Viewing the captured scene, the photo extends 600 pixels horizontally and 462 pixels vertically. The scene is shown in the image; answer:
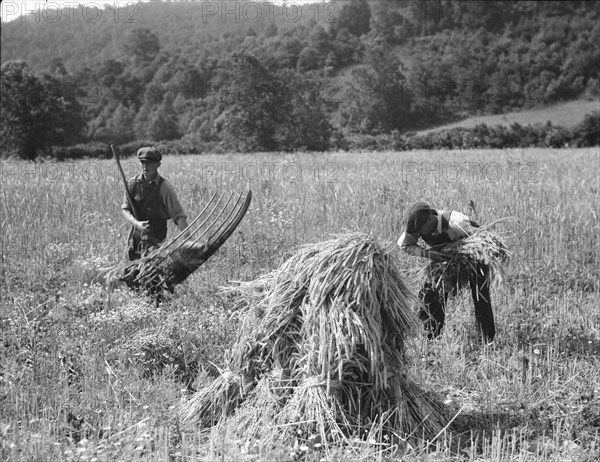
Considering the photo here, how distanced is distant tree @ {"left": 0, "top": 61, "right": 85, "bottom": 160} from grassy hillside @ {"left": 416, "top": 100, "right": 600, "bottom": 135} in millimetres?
33991

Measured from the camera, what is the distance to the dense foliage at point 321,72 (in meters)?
52.5

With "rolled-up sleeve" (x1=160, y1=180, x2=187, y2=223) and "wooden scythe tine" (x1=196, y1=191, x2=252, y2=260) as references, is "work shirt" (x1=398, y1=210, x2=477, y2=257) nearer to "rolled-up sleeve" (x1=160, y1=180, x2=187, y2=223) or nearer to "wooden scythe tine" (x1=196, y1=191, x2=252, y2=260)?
"wooden scythe tine" (x1=196, y1=191, x2=252, y2=260)

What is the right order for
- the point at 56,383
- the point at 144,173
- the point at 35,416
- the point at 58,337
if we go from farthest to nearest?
the point at 144,173 < the point at 58,337 < the point at 56,383 < the point at 35,416

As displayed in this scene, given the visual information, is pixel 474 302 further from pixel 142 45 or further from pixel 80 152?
pixel 142 45

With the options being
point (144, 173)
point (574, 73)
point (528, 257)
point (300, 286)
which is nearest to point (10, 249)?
point (144, 173)

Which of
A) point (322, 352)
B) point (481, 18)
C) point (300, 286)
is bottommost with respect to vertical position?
point (322, 352)

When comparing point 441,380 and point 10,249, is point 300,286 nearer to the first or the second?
point 441,380

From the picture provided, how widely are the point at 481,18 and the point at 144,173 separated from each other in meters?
141

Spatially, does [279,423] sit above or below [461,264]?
below

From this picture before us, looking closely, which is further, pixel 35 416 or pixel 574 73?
pixel 574 73

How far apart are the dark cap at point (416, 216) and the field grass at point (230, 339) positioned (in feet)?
1.85

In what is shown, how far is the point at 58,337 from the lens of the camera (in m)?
5.21

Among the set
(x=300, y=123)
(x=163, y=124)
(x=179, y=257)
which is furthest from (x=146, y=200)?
(x=163, y=124)

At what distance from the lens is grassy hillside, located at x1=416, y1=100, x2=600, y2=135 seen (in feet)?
222
